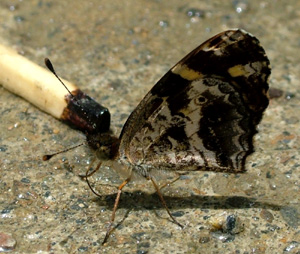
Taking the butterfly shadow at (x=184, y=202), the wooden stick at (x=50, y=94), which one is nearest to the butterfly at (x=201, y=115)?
the butterfly shadow at (x=184, y=202)

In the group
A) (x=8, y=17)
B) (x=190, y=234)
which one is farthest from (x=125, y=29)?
(x=190, y=234)

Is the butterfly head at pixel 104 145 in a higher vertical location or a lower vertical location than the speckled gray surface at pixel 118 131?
higher

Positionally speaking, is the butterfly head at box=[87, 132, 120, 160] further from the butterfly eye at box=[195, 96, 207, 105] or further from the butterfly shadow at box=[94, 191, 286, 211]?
the butterfly eye at box=[195, 96, 207, 105]

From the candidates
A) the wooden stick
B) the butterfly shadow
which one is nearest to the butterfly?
the butterfly shadow

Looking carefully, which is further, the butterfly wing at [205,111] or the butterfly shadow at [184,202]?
the butterfly shadow at [184,202]

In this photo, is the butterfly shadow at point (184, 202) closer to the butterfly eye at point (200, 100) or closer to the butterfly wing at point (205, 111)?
the butterfly wing at point (205, 111)

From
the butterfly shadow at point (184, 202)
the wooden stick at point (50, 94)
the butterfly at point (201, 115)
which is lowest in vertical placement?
the butterfly shadow at point (184, 202)

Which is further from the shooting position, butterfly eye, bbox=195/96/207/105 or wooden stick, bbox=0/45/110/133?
wooden stick, bbox=0/45/110/133
